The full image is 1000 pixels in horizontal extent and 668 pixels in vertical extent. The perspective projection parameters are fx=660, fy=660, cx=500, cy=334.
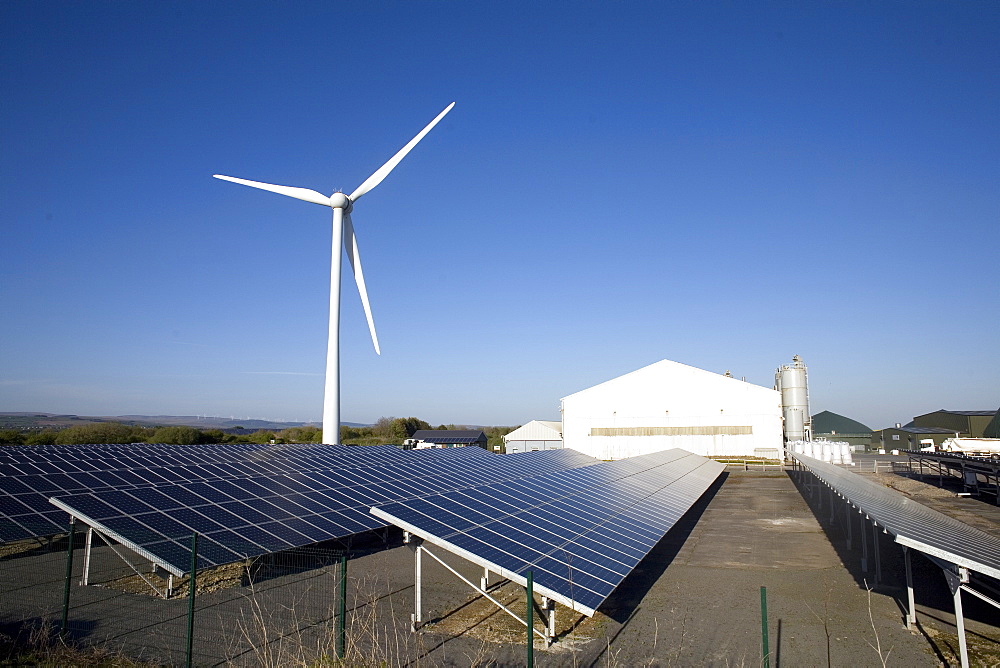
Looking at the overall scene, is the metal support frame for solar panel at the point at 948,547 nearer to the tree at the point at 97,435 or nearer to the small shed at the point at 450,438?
the small shed at the point at 450,438

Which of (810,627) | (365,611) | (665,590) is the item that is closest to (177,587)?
(365,611)

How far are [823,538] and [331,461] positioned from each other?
2018 cm

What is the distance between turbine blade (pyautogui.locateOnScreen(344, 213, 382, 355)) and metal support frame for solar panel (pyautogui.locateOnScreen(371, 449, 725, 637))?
2019 centimetres

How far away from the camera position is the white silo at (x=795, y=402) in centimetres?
6881

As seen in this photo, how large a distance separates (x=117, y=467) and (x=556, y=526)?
733 inches

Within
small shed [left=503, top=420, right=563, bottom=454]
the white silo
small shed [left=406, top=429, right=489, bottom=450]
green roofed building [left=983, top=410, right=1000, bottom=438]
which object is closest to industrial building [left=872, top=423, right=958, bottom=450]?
green roofed building [left=983, top=410, right=1000, bottom=438]

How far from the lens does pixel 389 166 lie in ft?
133

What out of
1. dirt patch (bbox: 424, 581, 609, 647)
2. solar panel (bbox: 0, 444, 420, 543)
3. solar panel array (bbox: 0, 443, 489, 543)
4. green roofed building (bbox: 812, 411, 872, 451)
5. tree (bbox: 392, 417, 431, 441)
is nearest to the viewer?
dirt patch (bbox: 424, 581, 609, 647)

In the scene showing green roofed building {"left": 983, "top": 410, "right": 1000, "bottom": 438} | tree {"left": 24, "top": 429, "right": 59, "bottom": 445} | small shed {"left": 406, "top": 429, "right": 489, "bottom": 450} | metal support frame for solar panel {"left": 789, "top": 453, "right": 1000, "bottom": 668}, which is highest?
green roofed building {"left": 983, "top": 410, "right": 1000, "bottom": 438}

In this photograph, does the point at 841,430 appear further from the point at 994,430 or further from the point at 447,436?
the point at 447,436

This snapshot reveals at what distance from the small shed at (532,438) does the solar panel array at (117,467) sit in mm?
42668

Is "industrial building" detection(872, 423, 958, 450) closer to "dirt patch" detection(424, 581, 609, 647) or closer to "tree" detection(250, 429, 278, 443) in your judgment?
"tree" detection(250, 429, 278, 443)

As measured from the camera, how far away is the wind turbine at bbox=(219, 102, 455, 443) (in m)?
38.2

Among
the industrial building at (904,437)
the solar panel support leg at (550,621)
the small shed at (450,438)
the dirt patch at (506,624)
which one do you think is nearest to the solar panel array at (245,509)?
the dirt patch at (506,624)
